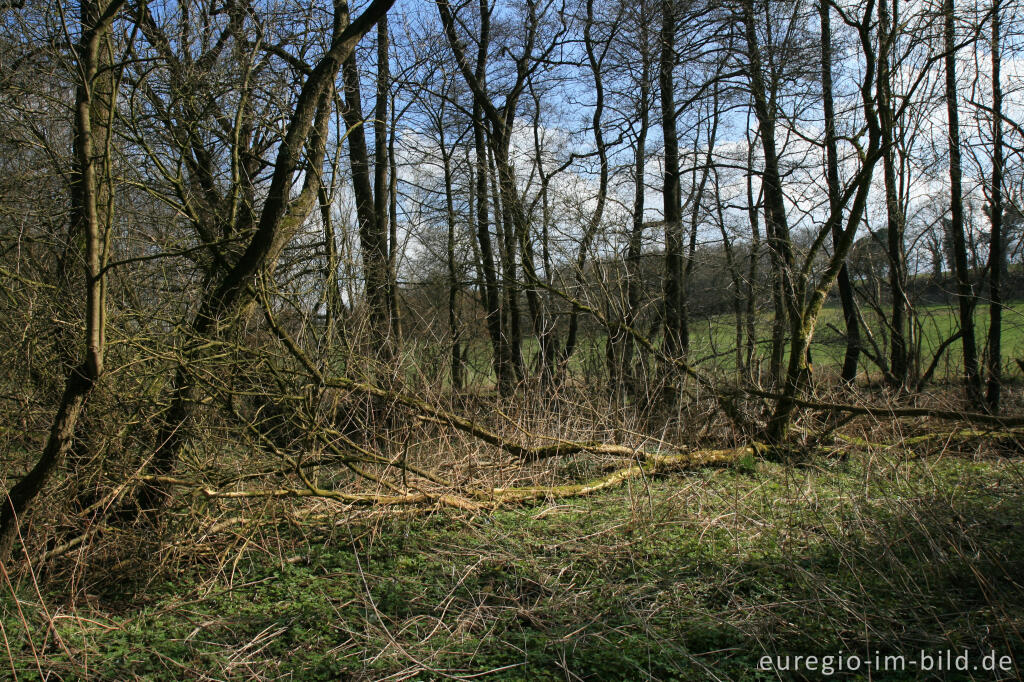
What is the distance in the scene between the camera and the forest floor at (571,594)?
9.95 feet

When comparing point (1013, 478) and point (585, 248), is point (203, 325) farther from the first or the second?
point (1013, 478)

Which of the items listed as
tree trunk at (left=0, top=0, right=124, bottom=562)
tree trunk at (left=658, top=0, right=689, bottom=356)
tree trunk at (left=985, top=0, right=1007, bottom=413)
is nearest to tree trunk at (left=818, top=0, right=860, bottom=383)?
tree trunk at (left=985, top=0, right=1007, bottom=413)

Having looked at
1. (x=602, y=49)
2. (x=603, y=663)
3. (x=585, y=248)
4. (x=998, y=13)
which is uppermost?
(x=602, y=49)

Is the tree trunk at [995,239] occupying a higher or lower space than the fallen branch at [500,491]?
higher

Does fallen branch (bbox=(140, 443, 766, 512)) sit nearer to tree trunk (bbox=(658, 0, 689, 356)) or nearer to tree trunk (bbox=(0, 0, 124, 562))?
tree trunk (bbox=(0, 0, 124, 562))

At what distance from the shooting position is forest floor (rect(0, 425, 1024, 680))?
9.95 feet

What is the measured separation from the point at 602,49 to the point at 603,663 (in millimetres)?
13212

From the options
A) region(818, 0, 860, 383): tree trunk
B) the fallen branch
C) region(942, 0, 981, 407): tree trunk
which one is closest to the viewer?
the fallen branch

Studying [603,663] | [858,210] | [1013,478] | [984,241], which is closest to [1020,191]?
[984,241]

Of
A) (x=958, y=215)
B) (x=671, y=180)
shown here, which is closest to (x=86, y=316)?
(x=671, y=180)

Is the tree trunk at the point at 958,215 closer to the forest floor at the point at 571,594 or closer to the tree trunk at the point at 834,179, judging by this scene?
the tree trunk at the point at 834,179

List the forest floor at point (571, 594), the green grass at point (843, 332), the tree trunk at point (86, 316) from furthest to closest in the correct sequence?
the green grass at point (843, 332) → the tree trunk at point (86, 316) → the forest floor at point (571, 594)

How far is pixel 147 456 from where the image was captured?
4383 millimetres

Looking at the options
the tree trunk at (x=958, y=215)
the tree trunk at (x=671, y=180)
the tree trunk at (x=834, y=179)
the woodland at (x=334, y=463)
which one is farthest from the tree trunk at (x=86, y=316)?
the tree trunk at (x=958, y=215)
